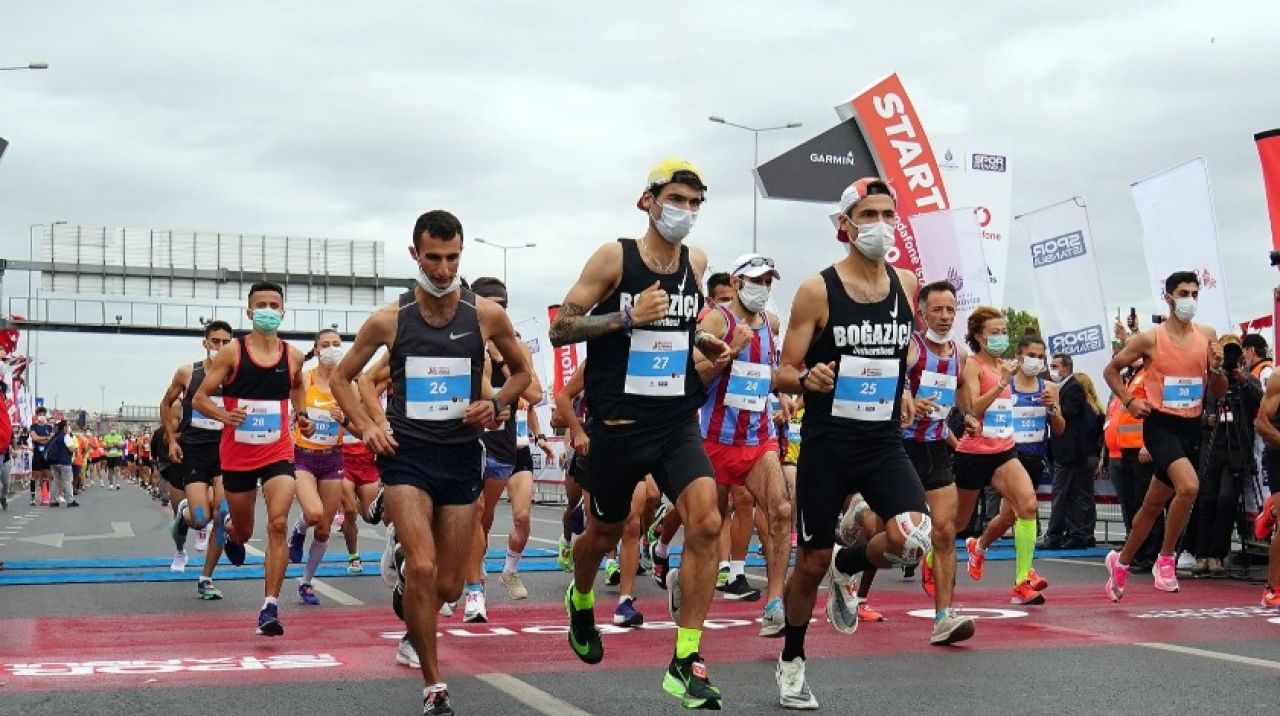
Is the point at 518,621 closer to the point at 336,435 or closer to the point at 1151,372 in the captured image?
the point at 336,435

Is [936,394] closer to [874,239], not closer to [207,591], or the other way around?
[874,239]

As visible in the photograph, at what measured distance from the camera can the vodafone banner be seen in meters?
16.5

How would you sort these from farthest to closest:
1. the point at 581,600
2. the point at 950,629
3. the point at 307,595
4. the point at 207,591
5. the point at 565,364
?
the point at 565,364
the point at 207,591
the point at 307,595
the point at 950,629
the point at 581,600

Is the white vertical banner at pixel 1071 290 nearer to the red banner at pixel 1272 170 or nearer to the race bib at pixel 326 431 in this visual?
the red banner at pixel 1272 170

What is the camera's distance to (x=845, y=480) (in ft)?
22.9

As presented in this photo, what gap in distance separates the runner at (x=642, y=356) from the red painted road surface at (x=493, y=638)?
1267mm

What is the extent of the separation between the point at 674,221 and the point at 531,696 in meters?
2.23

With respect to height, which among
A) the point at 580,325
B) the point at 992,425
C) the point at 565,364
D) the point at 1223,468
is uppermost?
the point at 565,364

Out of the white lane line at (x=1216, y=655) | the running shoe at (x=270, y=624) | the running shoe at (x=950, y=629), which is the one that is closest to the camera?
the white lane line at (x=1216, y=655)

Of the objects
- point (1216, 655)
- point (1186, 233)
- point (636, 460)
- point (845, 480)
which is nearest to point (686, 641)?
point (636, 460)

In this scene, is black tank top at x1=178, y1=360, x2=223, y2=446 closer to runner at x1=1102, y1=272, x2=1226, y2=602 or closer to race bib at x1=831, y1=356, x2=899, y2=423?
race bib at x1=831, y1=356, x2=899, y2=423

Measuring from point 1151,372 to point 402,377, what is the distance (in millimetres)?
6786

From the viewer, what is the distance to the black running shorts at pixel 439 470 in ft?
22.7

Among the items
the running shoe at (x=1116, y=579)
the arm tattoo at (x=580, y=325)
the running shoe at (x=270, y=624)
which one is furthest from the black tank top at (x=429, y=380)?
the running shoe at (x=1116, y=579)
